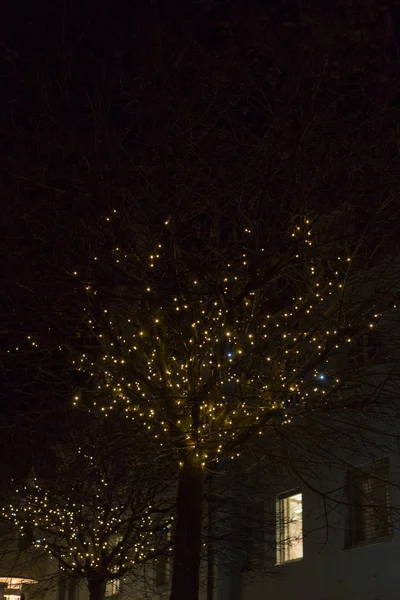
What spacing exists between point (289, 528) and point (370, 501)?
10.8 feet

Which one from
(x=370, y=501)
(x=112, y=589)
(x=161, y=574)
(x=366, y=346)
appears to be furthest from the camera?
(x=112, y=589)

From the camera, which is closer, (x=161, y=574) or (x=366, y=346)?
(x=366, y=346)

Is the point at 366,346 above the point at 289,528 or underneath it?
above

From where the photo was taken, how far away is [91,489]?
20.7m

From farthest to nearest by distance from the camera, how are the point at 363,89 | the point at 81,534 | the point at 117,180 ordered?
the point at 81,534 → the point at 117,180 → the point at 363,89

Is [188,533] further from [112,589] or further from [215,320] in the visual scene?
[112,589]

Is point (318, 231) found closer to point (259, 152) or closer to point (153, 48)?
point (259, 152)

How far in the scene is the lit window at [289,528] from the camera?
1852 centimetres

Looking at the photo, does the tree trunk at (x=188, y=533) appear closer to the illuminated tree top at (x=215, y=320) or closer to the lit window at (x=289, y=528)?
the illuminated tree top at (x=215, y=320)

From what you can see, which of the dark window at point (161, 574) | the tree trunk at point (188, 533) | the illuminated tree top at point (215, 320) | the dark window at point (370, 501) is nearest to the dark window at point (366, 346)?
the illuminated tree top at point (215, 320)

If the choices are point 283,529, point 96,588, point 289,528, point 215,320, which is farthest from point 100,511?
point 215,320

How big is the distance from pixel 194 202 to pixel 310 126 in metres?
2.10

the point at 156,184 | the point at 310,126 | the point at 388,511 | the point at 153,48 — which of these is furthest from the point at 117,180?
the point at 388,511

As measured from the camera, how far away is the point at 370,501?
1622 centimetres
